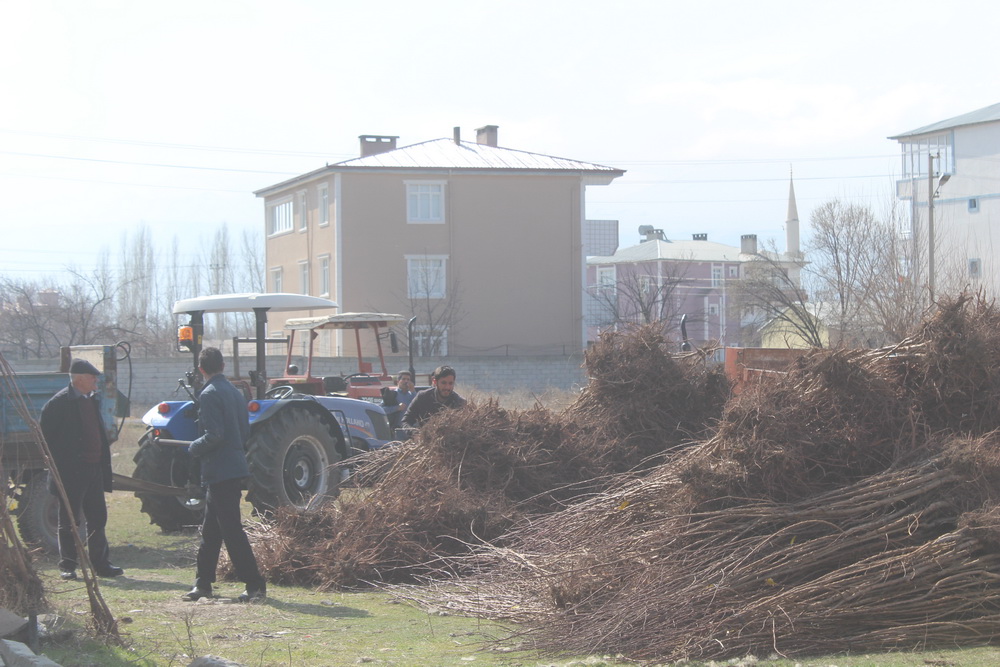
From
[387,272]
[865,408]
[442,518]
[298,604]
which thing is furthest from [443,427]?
[387,272]

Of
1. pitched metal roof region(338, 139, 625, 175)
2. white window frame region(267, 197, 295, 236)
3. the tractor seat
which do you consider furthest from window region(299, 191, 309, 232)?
the tractor seat

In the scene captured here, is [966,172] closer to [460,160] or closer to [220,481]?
[460,160]

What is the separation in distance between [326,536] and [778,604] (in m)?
4.23

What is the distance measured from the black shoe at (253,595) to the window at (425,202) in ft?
115

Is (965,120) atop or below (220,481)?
atop

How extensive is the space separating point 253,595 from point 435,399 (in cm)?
357

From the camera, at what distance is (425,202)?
4238cm

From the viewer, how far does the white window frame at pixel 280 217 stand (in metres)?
46.8

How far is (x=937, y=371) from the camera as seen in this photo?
693 centimetres

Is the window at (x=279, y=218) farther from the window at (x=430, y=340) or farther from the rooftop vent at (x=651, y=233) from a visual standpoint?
the rooftop vent at (x=651, y=233)

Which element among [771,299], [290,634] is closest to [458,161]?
[771,299]

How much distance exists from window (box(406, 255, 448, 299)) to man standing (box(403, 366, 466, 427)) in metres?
31.5

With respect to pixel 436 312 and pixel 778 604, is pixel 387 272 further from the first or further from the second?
pixel 778 604

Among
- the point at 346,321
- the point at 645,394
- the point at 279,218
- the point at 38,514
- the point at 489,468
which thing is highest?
the point at 279,218
